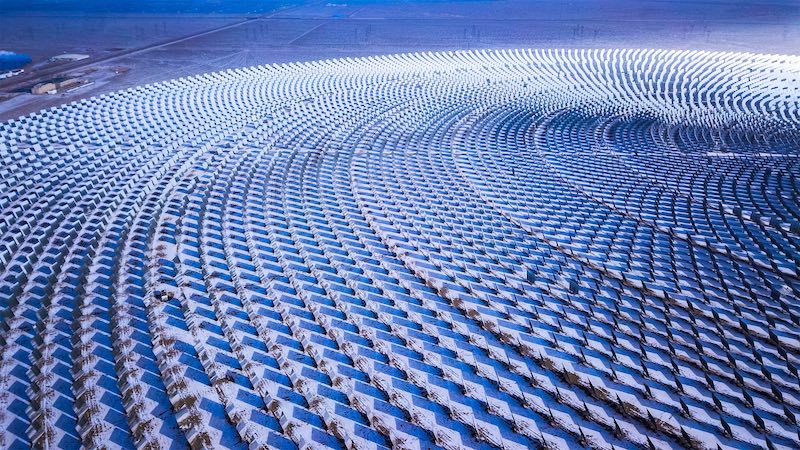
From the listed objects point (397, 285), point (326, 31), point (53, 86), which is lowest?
point (53, 86)

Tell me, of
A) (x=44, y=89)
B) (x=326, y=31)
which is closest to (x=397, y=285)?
(x=44, y=89)

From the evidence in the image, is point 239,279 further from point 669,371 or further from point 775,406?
point 775,406

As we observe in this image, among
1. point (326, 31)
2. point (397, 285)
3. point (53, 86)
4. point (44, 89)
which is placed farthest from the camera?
point (326, 31)

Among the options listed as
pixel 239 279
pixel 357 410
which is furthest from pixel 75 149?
pixel 357 410

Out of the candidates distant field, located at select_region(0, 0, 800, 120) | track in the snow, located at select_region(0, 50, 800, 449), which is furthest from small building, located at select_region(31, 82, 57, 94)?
track in the snow, located at select_region(0, 50, 800, 449)

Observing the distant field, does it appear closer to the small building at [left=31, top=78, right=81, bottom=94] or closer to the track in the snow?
the small building at [left=31, top=78, right=81, bottom=94]

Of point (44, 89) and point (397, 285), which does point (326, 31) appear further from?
point (397, 285)

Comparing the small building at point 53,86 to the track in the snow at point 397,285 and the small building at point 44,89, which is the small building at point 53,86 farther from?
the track in the snow at point 397,285

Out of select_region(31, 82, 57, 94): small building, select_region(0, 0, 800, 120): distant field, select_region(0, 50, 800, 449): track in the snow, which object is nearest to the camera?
select_region(0, 50, 800, 449): track in the snow
